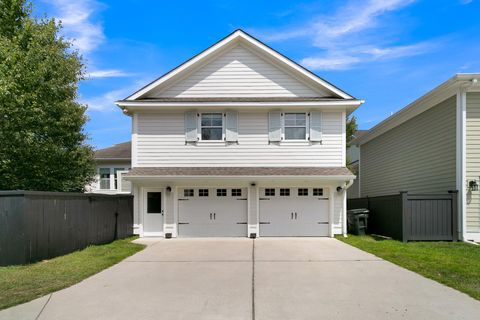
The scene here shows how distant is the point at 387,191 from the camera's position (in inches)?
792

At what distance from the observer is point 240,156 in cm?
1628

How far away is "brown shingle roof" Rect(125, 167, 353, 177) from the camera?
15413 millimetres

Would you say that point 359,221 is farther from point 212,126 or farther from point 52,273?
point 52,273

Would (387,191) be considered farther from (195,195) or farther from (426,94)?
(195,195)

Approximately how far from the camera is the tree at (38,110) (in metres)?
15.0

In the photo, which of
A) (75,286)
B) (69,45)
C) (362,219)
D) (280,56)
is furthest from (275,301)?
(69,45)

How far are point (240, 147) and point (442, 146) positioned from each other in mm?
7289

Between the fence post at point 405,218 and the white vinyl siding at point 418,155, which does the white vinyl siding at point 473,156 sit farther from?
the fence post at point 405,218

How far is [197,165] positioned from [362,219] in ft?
22.4

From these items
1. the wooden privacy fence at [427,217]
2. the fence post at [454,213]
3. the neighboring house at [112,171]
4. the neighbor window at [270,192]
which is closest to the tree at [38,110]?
the neighboring house at [112,171]

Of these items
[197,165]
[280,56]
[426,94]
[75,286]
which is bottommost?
[75,286]

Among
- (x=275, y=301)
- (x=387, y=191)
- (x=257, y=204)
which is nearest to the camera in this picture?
(x=275, y=301)

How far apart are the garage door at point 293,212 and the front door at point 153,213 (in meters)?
3.98

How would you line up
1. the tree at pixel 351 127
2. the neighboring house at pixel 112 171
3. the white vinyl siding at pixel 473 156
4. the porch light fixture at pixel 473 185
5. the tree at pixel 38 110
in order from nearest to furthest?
1. the porch light fixture at pixel 473 185
2. the white vinyl siding at pixel 473 156
3. the tree at pixel 38 110
4. the neighboring house at pixel 112 171
5. the tree at pixel 351 127
